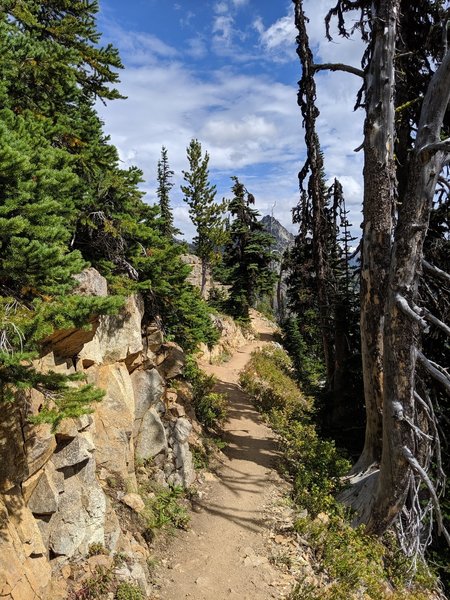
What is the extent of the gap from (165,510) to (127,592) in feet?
7.65

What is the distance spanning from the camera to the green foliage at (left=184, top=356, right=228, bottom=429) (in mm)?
11527

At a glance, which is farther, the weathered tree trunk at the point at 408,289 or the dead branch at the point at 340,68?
the dead branch at the point at 340,68

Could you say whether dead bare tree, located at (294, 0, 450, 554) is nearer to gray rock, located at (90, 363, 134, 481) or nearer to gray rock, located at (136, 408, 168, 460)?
gray rock, located at (136, 408, 168, 460)

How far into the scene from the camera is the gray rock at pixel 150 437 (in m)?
8.44

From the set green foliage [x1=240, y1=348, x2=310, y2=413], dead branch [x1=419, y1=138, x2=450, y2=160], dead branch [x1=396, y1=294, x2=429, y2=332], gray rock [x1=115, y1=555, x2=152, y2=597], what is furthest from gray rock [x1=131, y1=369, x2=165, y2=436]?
dead branch [x1=419, y1=138, x2=450, y2=160]

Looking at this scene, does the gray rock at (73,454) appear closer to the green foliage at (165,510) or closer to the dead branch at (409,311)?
the green foliage at (165,510)

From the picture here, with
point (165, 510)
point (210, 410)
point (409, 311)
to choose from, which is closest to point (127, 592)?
point (165, 510)

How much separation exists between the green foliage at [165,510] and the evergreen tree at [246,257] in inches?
889

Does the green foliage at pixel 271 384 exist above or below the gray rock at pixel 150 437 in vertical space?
below

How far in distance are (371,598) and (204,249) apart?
82.0 ft

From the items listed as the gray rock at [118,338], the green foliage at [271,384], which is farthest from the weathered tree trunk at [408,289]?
the green foliage at [271,384]

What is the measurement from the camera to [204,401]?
12.1 meters

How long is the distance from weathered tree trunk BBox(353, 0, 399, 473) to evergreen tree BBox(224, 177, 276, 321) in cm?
2226

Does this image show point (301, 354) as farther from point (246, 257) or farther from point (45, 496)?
point (45, 496)
